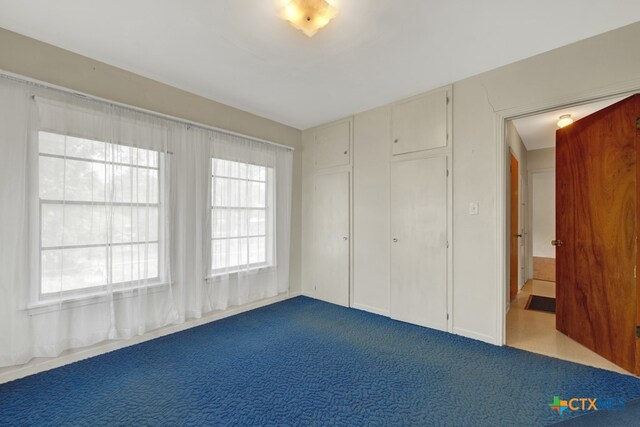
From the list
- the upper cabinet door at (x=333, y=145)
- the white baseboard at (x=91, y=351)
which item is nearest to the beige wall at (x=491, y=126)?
the upper cabinet door at (x=333, y=145)

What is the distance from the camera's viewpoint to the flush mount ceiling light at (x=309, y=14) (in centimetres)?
185

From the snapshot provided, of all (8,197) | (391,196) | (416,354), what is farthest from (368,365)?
(8,197)

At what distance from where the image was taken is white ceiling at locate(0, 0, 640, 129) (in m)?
1.96

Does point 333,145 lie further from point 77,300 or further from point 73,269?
point 77,300

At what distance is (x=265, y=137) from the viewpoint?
13.1 feet

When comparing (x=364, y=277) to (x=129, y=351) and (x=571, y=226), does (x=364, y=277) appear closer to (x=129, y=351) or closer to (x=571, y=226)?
(x=571, y=226)

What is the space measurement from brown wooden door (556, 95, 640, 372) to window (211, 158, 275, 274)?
11.1 feet

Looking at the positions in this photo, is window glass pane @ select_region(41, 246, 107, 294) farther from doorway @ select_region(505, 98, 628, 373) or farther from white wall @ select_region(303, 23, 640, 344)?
doorway @ select_region(505, 98, 628, 373)

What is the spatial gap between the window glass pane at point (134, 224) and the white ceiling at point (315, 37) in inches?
52.5

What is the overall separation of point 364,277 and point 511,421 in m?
2.17

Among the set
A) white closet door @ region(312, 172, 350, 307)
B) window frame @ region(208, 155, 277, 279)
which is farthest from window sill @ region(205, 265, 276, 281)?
white closet door @ region(312, 172, 350, 307)

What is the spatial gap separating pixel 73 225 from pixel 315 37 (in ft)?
8.16

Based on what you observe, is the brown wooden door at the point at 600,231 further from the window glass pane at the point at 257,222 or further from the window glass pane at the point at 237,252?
the window glass pane at the point at 237,252

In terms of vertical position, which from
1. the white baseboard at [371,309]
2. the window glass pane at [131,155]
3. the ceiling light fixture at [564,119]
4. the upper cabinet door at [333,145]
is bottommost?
the white baseboard at [371,309]
